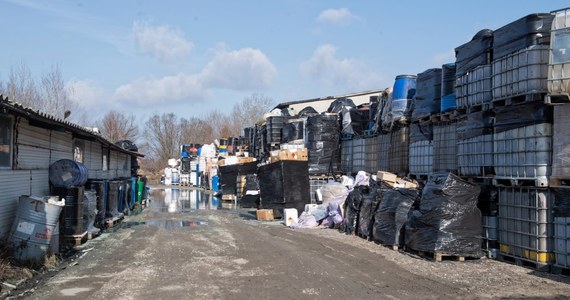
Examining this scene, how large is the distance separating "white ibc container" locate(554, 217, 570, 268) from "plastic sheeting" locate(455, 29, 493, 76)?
11.4ft

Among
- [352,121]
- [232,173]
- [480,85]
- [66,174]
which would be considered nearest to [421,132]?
[480,85]

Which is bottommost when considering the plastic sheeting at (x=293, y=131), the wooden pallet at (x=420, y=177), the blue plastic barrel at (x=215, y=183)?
the blue plastic barrel at (x=215, y=183)

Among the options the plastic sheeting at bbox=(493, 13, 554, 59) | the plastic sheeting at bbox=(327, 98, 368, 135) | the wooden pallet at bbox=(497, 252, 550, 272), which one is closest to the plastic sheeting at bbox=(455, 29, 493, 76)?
the plastic sheeting at bbox=(493, 13, 554, 59)

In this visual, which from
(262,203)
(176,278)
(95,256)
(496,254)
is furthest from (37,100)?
(496,254)

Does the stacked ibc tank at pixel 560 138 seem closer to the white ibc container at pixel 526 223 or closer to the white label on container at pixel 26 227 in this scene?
the white ibc container at pixel 526 223

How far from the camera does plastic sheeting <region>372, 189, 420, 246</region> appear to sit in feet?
33.8

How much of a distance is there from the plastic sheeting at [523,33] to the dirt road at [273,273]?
371 cm

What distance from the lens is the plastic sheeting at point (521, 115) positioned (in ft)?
26.1

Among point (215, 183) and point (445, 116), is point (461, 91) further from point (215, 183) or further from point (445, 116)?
point (215, 183)

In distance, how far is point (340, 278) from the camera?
7.57m

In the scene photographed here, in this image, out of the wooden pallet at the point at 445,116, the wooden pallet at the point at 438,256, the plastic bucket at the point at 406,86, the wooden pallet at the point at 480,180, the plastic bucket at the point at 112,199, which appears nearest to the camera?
the wooden pallet at the point at 438,256

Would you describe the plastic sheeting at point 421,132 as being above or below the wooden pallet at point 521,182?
above

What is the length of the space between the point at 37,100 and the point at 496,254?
30.1 meters

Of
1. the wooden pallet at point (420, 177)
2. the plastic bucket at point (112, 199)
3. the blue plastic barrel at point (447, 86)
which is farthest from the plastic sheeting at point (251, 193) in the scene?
the blue plastic barrel at point (447, 86)
